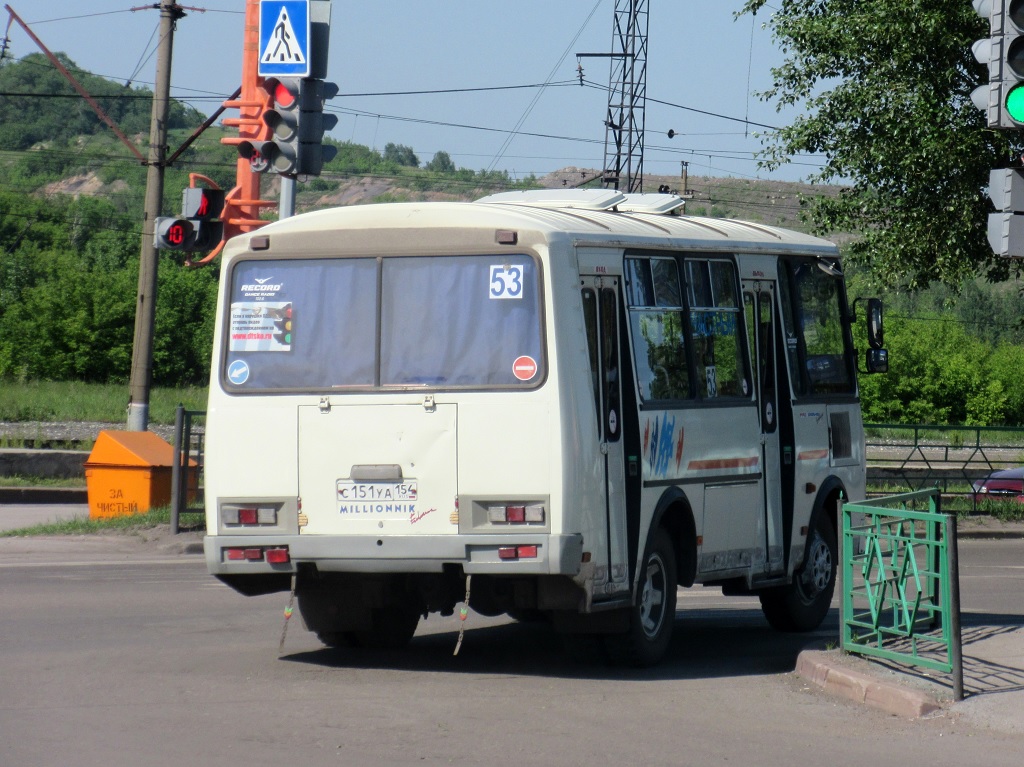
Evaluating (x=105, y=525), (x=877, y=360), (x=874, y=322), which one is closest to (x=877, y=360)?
(x=877, y=360)

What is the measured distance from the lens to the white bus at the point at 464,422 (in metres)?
8.95

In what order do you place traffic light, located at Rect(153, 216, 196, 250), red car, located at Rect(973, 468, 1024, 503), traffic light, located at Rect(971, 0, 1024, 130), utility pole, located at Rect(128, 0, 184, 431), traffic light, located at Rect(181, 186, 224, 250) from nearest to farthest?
traffic light, located at Rect(971, 0, 1024, 130), traffic light, located at Rect(153, 216, 196, 250), traffic light, located at Rect(181, 186, 224, 250), utility pole, located at Rect(128, 0, 184, 431), red car, located at Rect(973, 468, 1024, 503)

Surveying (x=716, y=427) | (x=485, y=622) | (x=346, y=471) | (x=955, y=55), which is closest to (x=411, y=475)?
(x=346, y=471)

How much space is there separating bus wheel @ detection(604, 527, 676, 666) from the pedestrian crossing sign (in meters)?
6.74

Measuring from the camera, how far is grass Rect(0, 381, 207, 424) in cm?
5712

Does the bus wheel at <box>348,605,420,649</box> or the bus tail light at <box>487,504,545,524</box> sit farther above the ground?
the bus tail light at <box>487,504,545,524</box>

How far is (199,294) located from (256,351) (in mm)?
89909

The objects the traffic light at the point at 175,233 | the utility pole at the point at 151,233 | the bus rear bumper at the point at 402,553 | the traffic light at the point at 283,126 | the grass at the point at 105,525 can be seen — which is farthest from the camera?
the utility pole at the point at 151,233

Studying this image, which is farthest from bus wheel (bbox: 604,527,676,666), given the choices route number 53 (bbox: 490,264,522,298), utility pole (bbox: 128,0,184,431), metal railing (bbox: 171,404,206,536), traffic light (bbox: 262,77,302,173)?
utility pole (bbox: 128,0,184,431)

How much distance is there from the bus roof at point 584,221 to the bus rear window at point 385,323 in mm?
222

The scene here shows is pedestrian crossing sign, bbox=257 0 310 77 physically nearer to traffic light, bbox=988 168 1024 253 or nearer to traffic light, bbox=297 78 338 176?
traffic light, bbox=297 78 338 176

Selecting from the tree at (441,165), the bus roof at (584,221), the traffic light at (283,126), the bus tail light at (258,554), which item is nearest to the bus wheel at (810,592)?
the bus roof at (584,221)

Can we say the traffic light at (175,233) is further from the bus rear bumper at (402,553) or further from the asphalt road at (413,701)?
the bus rear bumper at (402,553)

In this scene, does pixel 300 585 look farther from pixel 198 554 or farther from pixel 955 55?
pixel 955 55
